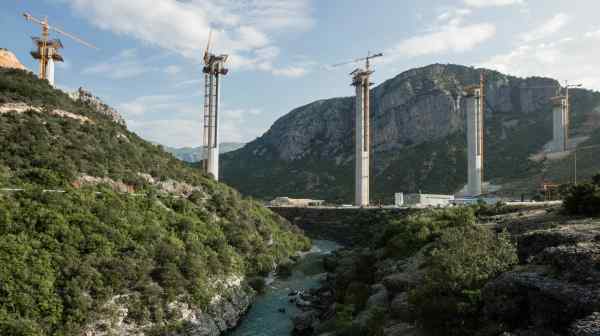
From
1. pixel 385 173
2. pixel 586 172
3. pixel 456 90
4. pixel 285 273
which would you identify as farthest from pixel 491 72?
pixel 285 273

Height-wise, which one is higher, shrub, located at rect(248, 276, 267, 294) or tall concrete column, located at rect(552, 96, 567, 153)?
tall concrete column, located at rect(552, 96, 567, 153)

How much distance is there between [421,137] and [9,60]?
14516cm

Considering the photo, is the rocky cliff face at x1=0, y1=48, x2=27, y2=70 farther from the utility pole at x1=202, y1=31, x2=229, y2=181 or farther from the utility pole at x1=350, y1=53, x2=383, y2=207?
the utility pole at x1=350, y1=53, x2=383, y2=207

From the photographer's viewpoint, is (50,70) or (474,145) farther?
(474,145)

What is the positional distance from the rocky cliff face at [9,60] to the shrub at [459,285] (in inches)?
2288

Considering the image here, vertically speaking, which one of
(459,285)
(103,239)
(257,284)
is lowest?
(257,284)

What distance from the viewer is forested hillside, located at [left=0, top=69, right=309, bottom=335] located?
18422 mm

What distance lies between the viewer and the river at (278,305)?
24547mm

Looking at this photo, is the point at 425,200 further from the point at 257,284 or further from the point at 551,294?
the point at 551,294

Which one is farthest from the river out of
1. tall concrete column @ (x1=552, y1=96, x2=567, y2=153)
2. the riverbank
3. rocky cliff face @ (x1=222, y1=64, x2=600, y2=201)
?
tall concrete column @ (x1=552, y1=96, x2=567, y2=153)

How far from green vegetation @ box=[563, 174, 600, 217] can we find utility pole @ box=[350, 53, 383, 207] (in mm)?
55264

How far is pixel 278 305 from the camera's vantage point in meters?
29.2

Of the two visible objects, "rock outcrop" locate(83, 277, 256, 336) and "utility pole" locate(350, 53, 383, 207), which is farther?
"utility pole" locate(350, 53, 383, 207)

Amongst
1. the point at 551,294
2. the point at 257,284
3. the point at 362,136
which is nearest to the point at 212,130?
the point at 362,136
